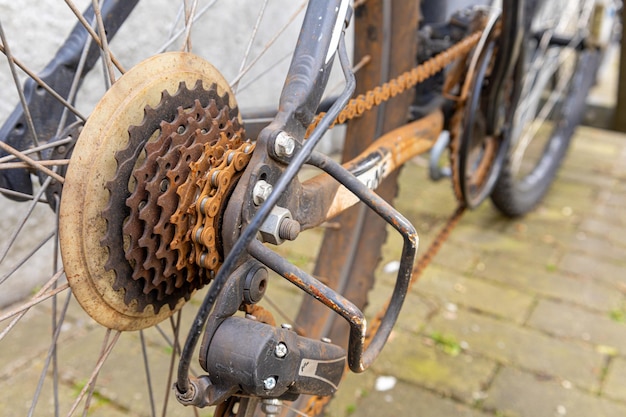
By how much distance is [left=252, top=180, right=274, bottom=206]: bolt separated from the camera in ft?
2.84

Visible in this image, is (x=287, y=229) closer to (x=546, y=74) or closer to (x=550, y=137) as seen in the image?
(x=546, y=74)

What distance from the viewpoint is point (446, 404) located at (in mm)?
1622

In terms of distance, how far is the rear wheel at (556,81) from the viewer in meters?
2.30

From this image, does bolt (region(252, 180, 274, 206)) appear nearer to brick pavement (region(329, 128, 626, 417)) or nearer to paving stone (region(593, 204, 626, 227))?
brick pavement (region(329, 128, 626, 417))

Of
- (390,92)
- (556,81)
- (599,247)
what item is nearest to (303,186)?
(390,92)

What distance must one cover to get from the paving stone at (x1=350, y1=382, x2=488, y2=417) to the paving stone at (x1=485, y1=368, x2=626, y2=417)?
8 cm

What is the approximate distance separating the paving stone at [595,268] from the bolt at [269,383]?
1.63 meters

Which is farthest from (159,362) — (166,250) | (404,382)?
(166,250)

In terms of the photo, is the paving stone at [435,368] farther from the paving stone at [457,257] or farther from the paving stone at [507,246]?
the paving stone at [507,246]

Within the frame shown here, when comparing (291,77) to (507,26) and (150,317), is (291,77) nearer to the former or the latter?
(150,317)

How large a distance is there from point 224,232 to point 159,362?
39.7 inches

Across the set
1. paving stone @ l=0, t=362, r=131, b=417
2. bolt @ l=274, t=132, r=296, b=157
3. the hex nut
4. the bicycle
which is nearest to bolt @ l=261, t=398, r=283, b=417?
the bicycle

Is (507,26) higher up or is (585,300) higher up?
(507,26)

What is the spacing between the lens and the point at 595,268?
2.28m
